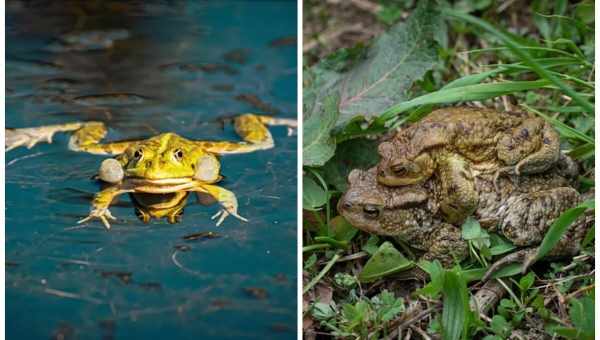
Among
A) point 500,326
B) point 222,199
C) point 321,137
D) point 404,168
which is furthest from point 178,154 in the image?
point 500,326

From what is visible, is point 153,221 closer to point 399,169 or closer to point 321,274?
point 321,274

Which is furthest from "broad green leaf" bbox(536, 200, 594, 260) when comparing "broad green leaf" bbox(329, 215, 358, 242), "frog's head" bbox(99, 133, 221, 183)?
"frog's head" bbox(99, 133, 221, 183)

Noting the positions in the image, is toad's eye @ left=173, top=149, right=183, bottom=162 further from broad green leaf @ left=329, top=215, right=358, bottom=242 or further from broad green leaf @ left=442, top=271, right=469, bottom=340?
broad green leaf @ left=442, top=271, right=469, bottom=340

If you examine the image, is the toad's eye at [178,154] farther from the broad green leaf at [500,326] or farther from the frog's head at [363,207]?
the broad green leaf at [500,326]

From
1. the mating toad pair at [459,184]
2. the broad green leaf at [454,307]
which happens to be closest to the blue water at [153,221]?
the mating toad pair at [459,184]

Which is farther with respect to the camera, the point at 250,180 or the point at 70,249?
the point at 250,180

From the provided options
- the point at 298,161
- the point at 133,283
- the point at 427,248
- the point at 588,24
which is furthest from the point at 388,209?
the point at 588,24

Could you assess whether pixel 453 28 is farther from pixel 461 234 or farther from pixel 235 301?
pixel 235 301
